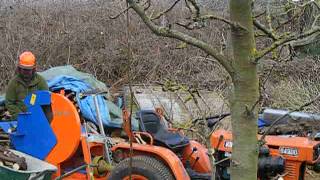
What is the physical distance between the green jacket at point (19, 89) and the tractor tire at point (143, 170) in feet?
7.85

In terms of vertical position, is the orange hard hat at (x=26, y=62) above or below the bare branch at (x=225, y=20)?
below

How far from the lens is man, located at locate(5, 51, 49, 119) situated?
805cm

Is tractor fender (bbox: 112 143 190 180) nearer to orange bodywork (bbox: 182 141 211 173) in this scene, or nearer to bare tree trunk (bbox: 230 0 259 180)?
orange bodywork (bbox: 182 141 211 173)

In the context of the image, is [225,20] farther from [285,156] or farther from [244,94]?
[285,156]

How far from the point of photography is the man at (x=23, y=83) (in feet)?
26.4

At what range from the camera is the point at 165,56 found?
13.6 metres

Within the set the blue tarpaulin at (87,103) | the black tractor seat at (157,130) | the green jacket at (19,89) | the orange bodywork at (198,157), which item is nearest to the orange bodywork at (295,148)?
the orange bodywork at (198,157)

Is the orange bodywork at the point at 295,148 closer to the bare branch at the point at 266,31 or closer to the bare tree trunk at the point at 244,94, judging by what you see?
the bare branch at the point at 266,31

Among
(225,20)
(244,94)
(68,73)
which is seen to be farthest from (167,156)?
(68,73)

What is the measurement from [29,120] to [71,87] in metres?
2.99

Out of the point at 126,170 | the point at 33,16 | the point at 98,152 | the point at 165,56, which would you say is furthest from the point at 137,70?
the point at 126,170

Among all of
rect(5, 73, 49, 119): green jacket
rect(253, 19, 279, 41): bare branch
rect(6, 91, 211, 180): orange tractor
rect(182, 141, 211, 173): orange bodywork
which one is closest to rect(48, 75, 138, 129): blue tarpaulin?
rect(5, 73, 49, 119): green jacket

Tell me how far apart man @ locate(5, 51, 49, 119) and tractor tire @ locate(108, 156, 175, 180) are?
2.43 m

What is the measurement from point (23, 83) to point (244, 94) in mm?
6476
